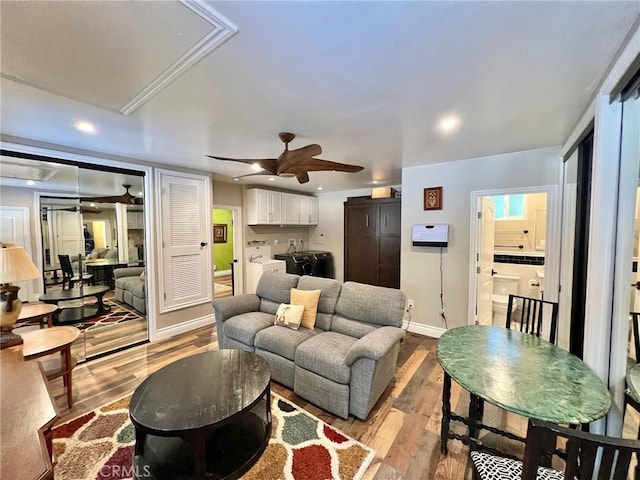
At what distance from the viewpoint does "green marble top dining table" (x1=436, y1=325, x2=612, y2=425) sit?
121cm

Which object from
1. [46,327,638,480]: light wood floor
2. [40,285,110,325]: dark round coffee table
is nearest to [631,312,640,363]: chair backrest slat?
[46,327,638,480]: light wood floor

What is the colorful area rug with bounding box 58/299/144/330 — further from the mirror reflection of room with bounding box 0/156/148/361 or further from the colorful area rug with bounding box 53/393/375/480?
the colorful area rug with bounding box 53/393/375/480

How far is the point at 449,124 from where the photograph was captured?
2.33 m

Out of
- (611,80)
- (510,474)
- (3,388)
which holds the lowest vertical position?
(510,474)

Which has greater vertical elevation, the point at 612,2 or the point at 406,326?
the point at 612,2

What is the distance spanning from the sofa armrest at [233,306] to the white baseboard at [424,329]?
203 cm

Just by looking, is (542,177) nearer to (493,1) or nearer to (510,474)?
(493,1)

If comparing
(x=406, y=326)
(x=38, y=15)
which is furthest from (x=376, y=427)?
(x=38, y=15)

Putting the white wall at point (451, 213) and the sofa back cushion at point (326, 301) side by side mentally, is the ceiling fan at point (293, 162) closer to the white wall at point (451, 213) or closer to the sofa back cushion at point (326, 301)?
the sofa back cushion at point (326, 301)

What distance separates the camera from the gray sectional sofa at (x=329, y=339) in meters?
2.13

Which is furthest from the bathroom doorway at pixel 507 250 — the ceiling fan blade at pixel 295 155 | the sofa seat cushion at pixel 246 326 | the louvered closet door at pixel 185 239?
the louvered closet door at pixel 185 239

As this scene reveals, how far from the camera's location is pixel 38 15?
1128mm

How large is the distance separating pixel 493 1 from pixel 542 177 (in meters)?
2.65

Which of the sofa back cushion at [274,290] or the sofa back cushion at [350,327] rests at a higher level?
the sofa back cushion at [274,290]
